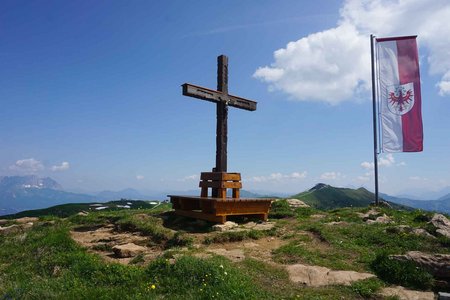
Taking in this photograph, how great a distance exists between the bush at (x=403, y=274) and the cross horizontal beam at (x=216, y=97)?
8979mm

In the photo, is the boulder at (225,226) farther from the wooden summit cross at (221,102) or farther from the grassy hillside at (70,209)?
the grassy hillside at (70,209)

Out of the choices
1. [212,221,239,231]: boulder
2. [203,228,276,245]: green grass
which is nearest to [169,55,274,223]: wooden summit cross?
[212,221,239,231]: boulder

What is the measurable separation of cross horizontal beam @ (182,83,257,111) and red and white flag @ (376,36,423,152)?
7.20 meters

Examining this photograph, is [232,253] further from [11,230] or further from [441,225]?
[11,230]

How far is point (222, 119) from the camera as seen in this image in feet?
49.5

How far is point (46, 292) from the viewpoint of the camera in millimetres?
6402

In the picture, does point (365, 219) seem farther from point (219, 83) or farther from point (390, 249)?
point (219, 83)

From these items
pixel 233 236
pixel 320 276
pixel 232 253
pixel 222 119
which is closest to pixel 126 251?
pixel 232 253

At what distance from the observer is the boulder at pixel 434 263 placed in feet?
24.0

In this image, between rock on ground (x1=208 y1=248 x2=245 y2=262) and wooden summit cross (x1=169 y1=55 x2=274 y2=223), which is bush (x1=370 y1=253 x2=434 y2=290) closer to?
rock on ground (x1=208 y1=248 x2=245 y2=262)

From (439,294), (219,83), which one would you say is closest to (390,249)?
(439,294)

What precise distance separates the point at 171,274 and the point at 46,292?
2268 millimetres

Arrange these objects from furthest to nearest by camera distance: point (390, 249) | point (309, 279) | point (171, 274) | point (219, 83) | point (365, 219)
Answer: point (219, 83) < point (365, 219) < point (390, 249) < point (309, 279) < point (171, 274)

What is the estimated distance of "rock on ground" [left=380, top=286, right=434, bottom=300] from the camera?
6.54 meters
